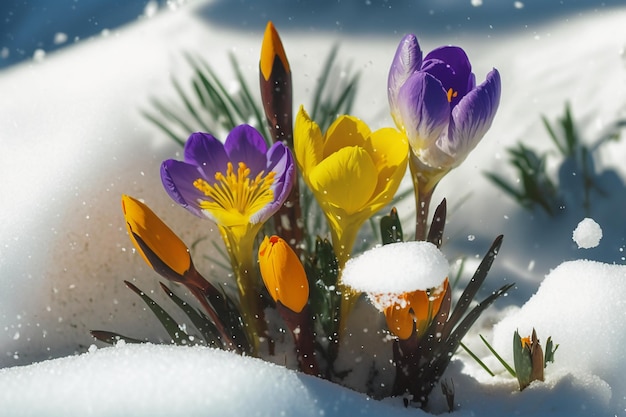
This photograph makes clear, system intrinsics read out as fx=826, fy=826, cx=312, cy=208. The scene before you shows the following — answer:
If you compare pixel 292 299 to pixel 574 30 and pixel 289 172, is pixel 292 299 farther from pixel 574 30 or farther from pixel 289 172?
pixel 574 30

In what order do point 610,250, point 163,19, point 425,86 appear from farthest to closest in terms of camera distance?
point 163,19
point 610,250
point 425,86

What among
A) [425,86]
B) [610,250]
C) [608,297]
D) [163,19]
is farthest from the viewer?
[163,19]

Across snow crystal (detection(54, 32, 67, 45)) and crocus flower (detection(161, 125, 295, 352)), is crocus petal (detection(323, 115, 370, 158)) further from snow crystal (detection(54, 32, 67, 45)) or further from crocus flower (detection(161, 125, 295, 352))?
snow crystal (detection(54, 32, 67, 45))

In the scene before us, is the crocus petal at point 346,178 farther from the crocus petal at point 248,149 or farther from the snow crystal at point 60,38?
the snow crystal at point 60,38

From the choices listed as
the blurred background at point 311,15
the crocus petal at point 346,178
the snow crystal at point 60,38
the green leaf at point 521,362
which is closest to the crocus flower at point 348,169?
the crocus petal at point 346,178

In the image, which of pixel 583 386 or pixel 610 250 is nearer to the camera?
pixel 583 386

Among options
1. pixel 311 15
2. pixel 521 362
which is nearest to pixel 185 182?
pixel 521 362

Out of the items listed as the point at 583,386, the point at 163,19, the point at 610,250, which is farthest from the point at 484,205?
the point at 163,19
